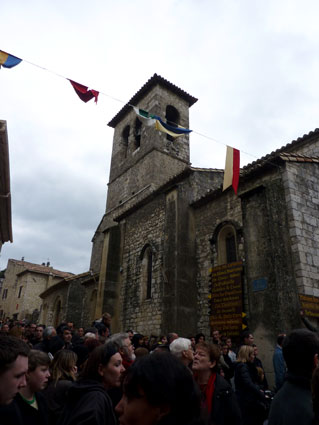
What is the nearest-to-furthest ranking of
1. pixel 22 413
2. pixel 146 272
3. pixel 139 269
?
pixel 22 413 → pixel 146 272 → pixel 139 269

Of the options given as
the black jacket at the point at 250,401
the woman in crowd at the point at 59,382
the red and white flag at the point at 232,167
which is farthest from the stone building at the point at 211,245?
the woman in crowd at the point at 59,382

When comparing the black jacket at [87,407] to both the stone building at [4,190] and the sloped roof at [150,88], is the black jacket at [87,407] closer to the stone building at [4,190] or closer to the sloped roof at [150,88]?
the stone building at [4,190]

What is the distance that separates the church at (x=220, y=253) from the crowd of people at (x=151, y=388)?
3649 mm

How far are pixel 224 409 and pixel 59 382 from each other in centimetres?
165

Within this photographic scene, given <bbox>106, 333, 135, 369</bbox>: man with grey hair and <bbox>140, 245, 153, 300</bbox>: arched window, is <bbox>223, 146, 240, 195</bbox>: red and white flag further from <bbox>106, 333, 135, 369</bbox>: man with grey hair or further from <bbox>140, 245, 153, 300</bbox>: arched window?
<bbox>106, 333, 135, 369</bbox>: man with grey hair

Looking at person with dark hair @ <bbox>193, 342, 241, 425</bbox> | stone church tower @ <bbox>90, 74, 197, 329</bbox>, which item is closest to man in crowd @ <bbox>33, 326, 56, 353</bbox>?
person with dark hair @ <bbox>193, 342, 241, 425</bbox>

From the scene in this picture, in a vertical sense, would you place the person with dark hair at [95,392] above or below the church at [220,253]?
below

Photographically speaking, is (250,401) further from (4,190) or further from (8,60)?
(4,190)

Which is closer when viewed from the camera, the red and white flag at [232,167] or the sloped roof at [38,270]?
the red and white flag at [232,167]

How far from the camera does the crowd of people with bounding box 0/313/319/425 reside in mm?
1173

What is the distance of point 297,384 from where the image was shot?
194 centimetres

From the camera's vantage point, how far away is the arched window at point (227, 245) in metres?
10.3

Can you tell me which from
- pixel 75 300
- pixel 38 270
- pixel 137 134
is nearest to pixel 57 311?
pixel 75 300

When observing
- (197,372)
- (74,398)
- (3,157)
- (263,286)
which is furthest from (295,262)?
(3,157)
